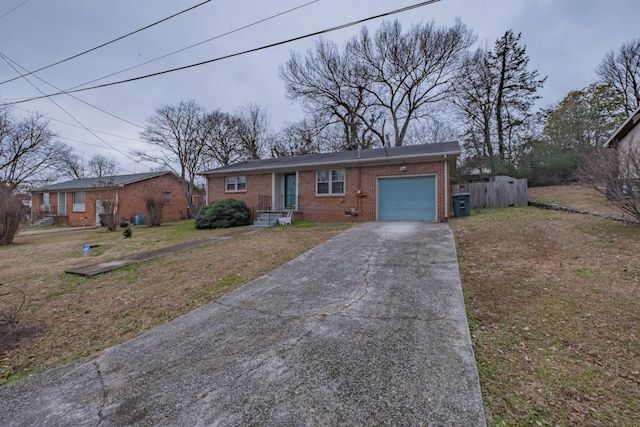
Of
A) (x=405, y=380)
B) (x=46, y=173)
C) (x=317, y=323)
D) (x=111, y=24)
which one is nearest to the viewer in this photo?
(x=405, y=380)

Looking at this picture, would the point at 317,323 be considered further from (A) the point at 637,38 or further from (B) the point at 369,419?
(A) the point at 637,38

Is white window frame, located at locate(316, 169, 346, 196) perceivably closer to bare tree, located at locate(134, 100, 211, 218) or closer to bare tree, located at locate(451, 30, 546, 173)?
bare tree, located at locate(451, 30, 546, 173)

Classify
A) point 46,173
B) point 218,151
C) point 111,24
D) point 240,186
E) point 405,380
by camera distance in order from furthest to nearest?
point 46,173
point 218,151
point 240,186
point 111,24
point 405,380

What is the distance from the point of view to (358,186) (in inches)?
494

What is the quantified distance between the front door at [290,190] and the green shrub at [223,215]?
204 centimetres

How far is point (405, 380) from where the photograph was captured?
2197 mm

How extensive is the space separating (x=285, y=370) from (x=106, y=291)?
4228 mm

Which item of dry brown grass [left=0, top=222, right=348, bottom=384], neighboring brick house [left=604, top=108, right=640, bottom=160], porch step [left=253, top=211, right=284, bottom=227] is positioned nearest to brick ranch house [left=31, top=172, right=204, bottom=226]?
porch step [left=253, top=211, right=284, bottom=227]

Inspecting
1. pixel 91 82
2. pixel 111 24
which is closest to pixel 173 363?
pixel 111 24

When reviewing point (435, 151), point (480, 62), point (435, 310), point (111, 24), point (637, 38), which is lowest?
point (435, 310)

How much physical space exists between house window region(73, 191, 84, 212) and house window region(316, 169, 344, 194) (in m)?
20.0

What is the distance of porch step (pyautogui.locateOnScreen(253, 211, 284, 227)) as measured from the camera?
42.8 feet

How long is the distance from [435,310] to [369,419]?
194cm

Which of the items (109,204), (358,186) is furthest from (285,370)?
(109,204)
